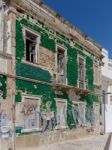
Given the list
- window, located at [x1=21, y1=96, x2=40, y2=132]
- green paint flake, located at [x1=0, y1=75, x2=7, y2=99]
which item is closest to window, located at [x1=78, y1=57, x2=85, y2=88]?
window, located at [x1=21, y1=96, x2=40, y2=132]

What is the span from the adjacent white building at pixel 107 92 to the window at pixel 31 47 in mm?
11442

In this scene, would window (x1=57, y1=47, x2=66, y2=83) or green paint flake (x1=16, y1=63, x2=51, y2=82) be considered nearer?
green paint flake (x1=16, y1=63, x2=51, y2=82)

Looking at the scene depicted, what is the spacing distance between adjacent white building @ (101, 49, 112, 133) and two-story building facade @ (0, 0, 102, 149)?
14.3 feet

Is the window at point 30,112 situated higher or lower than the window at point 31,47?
lower

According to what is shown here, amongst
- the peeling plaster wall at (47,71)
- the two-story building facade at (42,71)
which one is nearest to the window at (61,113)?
the two-story building facade at (42,71)

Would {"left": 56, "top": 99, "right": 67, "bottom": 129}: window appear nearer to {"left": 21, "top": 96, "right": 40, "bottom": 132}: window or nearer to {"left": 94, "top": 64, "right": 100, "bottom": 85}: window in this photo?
{"left": 21, "top": 96, "right": 40, "bottom": 132}: window

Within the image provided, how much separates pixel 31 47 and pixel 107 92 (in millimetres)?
13159

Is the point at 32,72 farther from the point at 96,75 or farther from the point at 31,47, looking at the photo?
the point at 96,75

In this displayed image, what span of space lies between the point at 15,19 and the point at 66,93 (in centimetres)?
570

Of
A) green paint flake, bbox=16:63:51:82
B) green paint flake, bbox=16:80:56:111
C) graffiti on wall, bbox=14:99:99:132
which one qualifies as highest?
green paint flake, bbox=16:63:51:82

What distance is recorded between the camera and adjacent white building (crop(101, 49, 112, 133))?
24891mm

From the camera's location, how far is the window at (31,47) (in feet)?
45.8

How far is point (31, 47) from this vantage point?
14266mm

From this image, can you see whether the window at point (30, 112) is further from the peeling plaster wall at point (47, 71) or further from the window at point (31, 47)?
the window at point (31, 47)
